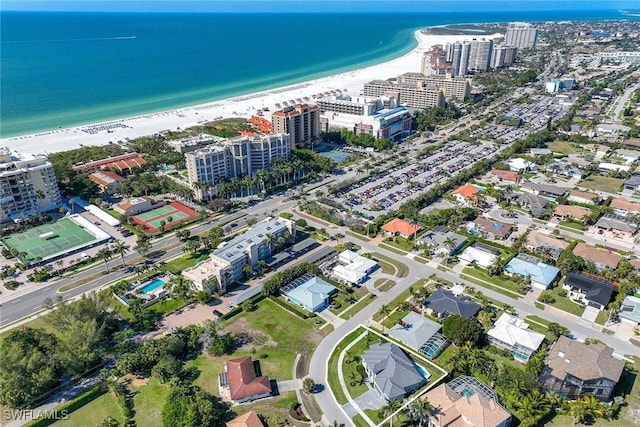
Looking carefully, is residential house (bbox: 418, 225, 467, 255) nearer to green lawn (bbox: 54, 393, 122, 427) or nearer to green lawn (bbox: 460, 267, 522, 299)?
green lawn (bbox: 460, 267, 522, 299)

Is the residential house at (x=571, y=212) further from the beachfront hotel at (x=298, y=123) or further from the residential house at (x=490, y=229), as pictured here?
the beachfront hotel at (x=298, y=123)

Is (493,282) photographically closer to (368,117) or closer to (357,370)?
(357,370)

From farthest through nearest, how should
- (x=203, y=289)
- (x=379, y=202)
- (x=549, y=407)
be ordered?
(x=379, y=202) → (x=203, y=289) → (x=549, y=407)

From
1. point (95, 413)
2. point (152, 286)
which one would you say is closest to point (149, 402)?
point (95, 413)

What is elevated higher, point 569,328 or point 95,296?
point 95,296

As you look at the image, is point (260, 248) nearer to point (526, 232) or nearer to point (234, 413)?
point (234, 413)

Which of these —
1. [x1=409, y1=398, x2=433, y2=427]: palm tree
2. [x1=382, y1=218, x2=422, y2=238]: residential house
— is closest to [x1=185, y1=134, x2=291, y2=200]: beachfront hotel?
[x1=382, y1=218, x2=422, y2=238]: residential house

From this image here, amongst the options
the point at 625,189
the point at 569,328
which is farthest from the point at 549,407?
the point at 625,189
